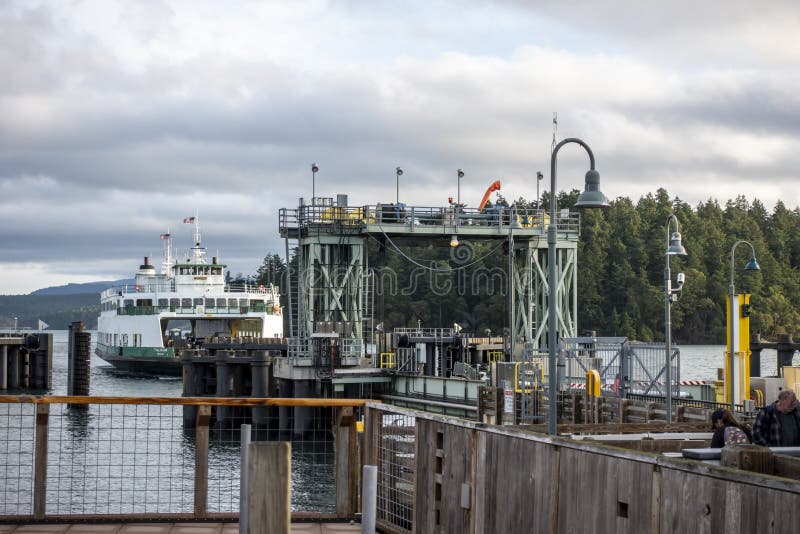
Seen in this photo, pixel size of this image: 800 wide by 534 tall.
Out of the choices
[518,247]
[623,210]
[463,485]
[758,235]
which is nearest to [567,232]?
[518,247]

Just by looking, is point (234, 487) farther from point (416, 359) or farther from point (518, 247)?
point (518, 247)

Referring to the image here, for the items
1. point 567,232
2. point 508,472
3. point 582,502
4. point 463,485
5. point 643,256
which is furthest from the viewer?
point 643,256

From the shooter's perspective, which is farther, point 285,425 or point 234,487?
point 285,425

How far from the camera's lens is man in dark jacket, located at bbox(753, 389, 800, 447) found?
9.74 metres

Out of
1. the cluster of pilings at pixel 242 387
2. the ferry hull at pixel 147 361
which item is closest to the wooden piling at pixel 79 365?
the cluster of pilings at pixel 242 387

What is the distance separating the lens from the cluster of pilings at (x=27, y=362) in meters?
70.1

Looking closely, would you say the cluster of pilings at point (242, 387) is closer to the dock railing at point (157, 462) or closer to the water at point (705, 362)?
the dock railing at point (157, 462)

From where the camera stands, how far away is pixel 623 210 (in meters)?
142

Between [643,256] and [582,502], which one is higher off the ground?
[643,256]

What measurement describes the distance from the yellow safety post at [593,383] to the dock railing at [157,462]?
6.43 metres

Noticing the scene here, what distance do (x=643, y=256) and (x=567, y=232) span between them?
3486 inches

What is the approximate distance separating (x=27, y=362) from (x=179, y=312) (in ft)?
45.3

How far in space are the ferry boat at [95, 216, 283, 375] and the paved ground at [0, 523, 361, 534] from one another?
2768 inches

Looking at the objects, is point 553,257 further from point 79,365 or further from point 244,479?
point 79,365
